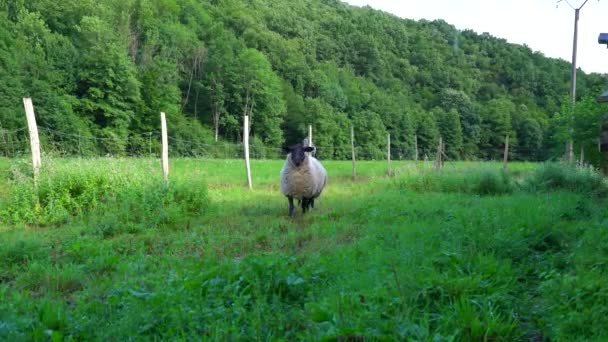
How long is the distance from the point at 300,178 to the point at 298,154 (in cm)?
62

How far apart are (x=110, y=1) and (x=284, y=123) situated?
Result: 27.1m

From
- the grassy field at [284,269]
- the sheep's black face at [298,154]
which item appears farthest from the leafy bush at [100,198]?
the sheep's black face at [298,154]

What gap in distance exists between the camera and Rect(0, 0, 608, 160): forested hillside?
39281 millimetres

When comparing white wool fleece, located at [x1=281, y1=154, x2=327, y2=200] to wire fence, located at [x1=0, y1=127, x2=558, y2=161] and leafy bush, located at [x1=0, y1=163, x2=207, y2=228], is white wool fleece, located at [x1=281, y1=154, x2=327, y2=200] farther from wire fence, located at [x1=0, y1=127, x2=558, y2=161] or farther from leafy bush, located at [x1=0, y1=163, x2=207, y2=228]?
wire fence, located at [x1=0, y1=127, x2=558, y2=161]

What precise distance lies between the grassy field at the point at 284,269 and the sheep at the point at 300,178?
1048 mm

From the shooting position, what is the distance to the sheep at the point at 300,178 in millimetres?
10648

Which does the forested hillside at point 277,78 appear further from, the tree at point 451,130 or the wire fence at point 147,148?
the wire fence at point 147,148

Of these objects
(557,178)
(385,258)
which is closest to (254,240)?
(385,258)

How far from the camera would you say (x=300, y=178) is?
35.1 feet

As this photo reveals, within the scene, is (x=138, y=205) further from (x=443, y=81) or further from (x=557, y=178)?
(x=443, y=81)

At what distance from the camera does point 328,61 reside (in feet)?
268

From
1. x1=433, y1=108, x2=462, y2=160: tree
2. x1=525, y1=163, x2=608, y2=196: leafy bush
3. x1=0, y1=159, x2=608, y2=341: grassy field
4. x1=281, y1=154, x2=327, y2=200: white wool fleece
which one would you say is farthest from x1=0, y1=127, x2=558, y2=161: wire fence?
x1=525, y1=163, x2=608, y2=196: leafy bush

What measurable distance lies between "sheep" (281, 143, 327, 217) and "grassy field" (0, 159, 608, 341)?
105 centimetres

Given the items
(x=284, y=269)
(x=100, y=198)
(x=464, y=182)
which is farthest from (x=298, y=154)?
(x=284, y=269)
